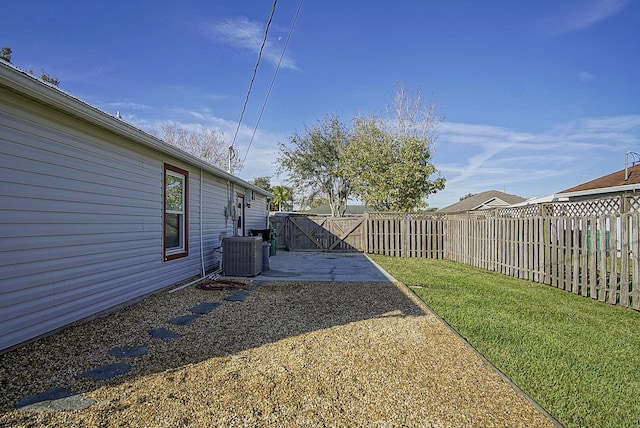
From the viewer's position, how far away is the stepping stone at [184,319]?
4.25 m

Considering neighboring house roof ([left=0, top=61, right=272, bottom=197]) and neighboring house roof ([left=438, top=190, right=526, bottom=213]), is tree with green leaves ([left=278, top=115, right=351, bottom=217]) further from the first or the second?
neighboring house roof ([left=0, top=61, right=272, bottom=197])

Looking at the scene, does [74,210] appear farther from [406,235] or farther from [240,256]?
[406,235]

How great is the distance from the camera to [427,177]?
60.3ft

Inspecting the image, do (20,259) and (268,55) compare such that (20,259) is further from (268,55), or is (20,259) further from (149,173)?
(268,55)

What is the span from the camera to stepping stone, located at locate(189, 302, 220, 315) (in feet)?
15.8

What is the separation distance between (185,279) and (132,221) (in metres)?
2.20

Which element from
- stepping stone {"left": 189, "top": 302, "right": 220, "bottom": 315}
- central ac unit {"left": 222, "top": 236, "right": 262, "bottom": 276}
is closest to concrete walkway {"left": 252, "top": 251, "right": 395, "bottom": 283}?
central ac unit {"left": 222, "top": 236, "right": 262, "bottom": 276}

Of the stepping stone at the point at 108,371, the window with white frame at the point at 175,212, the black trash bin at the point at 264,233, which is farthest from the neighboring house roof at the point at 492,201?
the stepping stone at the point at 108,371

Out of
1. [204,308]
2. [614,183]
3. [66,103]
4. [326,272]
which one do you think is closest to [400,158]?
[614,183]

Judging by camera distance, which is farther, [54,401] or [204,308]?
[204,308]

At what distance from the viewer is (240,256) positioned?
766 centimetres

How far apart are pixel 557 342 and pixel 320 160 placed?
25.0 meters

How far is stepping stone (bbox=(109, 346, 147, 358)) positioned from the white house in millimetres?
924

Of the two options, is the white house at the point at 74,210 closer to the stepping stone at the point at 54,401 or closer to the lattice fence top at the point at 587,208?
the stepping stone at the point at 54,401
